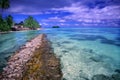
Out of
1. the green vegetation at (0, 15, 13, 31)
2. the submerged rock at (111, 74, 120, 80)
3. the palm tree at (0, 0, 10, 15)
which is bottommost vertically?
the submerged rock at (111, 74, 120, 80)

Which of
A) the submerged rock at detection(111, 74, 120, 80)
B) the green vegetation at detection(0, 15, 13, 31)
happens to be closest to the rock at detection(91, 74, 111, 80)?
the submerged rock at detection(111, 74, 120, 80)

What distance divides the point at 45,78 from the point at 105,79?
640 cm

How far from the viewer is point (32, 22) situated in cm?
15175

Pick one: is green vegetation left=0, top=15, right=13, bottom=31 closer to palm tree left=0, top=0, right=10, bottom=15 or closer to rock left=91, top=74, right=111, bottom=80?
palm tree left=0, top=0, right=10, bottom=15

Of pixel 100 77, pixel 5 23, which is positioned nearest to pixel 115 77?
pixel 100 77

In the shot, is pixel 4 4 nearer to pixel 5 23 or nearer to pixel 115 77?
pixel 5 23

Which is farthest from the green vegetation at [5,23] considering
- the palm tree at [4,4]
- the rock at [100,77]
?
the rock at [100,77]

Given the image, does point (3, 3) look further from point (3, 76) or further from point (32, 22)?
point (3, 76)

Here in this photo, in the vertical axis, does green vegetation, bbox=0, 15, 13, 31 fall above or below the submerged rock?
above

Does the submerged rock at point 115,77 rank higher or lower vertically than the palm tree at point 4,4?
lower

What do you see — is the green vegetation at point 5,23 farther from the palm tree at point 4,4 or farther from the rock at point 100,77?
the rock at point 100,77

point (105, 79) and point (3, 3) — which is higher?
point (3, 3)

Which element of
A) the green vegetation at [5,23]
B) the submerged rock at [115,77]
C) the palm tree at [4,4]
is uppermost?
the palm tree at [4,4]

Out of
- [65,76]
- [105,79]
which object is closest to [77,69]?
[65,76]
